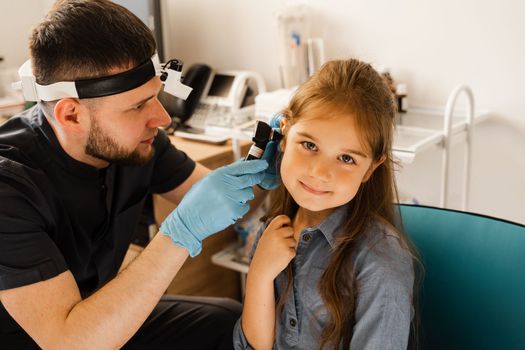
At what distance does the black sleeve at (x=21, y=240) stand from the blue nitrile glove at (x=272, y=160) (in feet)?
1.57

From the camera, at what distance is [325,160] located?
3.32ft

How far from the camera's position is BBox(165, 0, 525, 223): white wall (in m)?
1.72

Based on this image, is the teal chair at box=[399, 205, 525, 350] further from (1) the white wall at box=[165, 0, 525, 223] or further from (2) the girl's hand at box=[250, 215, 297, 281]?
(1) the white wall at box=[165, 0, 525, 223]

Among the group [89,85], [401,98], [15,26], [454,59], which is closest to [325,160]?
[89,85]

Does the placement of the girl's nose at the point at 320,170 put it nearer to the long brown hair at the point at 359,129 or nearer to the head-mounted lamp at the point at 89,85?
the long brown hair at the point at 359,129

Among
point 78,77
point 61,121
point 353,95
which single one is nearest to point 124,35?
point 78,77

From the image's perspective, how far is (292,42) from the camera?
1978 mm

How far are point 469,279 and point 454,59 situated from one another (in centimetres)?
98

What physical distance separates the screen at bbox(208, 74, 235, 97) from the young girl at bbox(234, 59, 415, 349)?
43.6 inches

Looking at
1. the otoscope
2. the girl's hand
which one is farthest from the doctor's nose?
the girl's hand

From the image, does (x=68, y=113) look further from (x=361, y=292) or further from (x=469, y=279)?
(x=469, y=279)

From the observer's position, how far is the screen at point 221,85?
2.21 metres

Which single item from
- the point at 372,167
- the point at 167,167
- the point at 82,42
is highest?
the point at 82,42

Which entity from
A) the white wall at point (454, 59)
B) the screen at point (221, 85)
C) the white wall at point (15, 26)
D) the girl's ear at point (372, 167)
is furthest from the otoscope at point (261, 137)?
the white wall at point (15, 26)
